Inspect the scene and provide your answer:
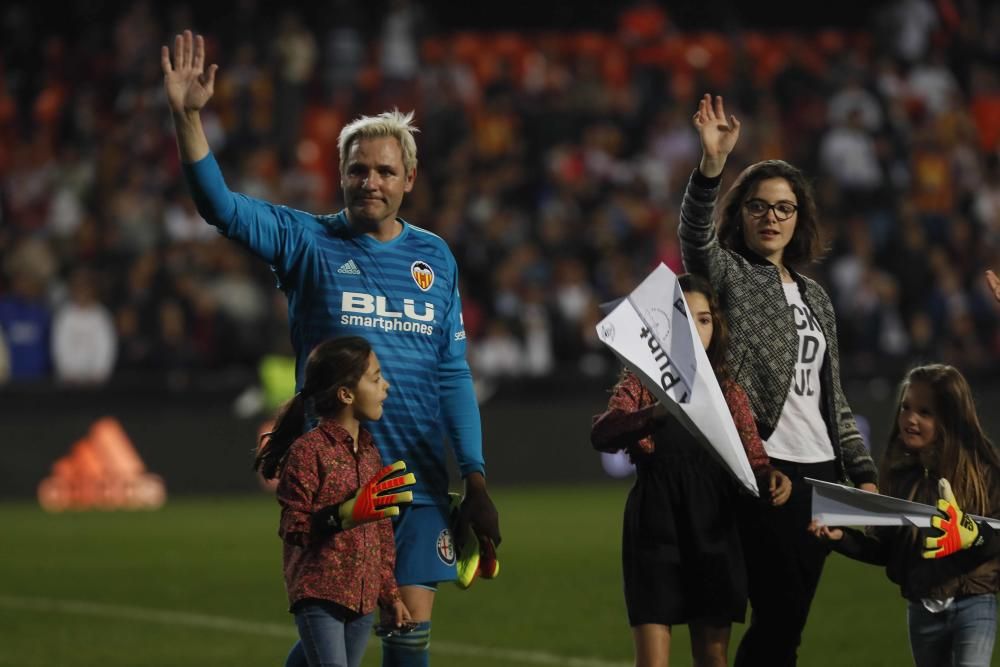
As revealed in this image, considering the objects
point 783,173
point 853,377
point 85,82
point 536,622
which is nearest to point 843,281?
point 853,377

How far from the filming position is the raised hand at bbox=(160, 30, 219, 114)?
5.05 meters

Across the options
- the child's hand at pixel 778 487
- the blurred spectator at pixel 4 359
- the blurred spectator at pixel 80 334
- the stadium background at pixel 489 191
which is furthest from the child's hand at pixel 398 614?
the blurred spectator at pixel 4 359

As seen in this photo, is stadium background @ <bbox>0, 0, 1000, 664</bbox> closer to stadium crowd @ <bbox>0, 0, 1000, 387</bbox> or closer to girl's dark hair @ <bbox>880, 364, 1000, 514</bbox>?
stadium crowd @ <bbox>0, 0, 1000, 387</bbox>

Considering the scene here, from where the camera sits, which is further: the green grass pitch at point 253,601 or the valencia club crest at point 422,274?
the green grass pitch at point 253,601

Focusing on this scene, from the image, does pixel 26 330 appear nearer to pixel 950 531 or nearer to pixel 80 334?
pixel 80 334

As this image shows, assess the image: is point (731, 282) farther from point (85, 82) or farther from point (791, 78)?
Result: point (791, 78)

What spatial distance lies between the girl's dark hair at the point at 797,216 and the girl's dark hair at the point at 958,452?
1.99 ft

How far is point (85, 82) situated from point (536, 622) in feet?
43.9

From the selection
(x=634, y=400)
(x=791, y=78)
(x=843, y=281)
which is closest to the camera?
(x=634, y=400)

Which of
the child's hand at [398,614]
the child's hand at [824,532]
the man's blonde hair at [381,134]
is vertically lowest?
the child's hand at [398,614]

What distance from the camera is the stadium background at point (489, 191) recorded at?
17.5 m

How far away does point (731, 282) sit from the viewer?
19.9 feet

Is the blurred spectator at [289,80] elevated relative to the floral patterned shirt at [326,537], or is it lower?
elevated

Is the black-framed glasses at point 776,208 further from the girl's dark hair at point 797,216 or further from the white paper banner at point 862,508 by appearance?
the white paper banner at point 862,508
